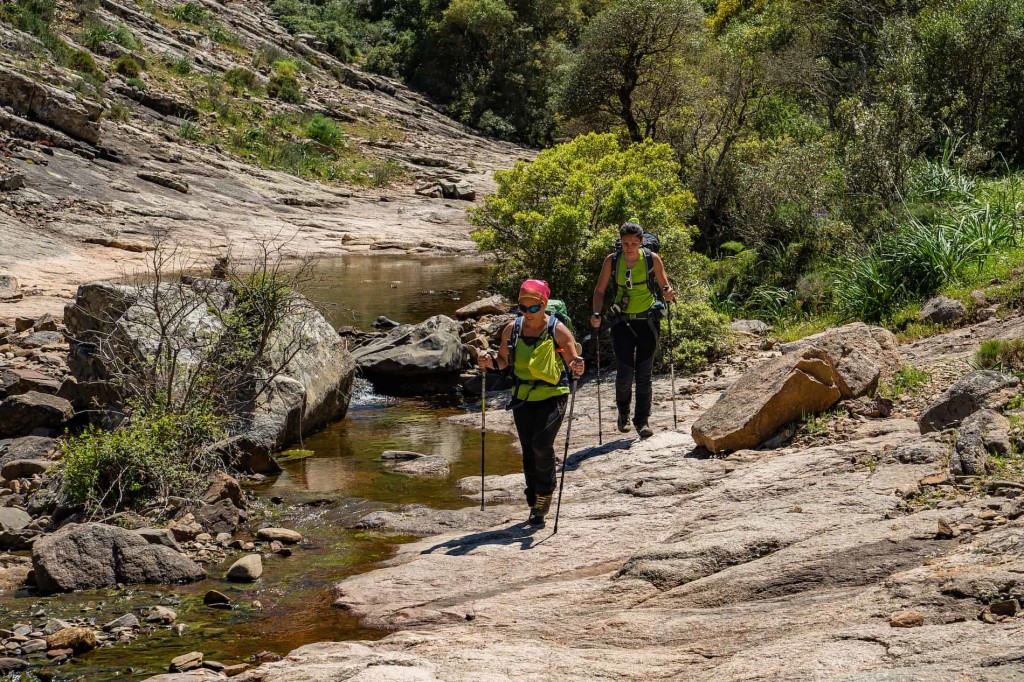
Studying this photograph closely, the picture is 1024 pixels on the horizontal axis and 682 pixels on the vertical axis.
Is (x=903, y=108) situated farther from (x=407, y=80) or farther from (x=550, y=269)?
(x=407, y=80)

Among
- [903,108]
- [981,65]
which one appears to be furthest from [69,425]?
[981,65]

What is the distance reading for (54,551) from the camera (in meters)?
8.06

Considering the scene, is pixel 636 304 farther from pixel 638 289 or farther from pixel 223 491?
pixel 223 491

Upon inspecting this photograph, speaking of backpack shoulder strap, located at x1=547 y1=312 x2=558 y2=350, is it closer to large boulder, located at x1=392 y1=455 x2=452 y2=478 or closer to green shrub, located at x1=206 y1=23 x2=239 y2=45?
large boulder, located at x1=392 y1=455 x2=452 y2=478

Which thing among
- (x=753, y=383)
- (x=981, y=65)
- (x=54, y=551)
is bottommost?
(x=54, y=551)

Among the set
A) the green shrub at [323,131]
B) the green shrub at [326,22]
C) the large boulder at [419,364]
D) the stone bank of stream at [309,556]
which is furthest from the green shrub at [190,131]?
the stone bank of stream at [309,556]

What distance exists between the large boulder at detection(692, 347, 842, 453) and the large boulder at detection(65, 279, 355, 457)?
5141 millimetres

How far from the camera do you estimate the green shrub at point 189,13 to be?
46.8 meters

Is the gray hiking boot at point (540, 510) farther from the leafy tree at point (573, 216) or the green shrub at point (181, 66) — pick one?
the green shrub at point (181, 66)

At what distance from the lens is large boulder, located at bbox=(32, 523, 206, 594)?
7.96 m

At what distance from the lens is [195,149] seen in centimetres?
3522

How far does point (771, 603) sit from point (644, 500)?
Answer: 2.94m

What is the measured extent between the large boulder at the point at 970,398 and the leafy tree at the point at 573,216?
7676mm

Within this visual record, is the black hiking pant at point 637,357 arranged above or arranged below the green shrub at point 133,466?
above
